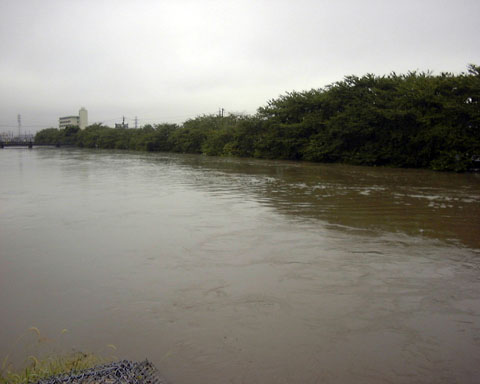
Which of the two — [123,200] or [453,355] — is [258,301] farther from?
[123,200]

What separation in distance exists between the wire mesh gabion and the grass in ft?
0.44

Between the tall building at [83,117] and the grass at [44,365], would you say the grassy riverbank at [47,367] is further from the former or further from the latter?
the tall building at [83,117]

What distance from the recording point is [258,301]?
12.9 feet

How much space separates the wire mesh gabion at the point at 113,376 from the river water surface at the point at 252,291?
12.9 inches

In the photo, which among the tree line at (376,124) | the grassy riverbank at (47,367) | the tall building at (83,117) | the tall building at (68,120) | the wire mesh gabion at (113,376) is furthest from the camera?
the tall building at (68,120)

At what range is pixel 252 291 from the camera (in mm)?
4188

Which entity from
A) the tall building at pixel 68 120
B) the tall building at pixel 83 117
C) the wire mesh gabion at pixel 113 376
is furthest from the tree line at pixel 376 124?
the tall building at pixel 68 120

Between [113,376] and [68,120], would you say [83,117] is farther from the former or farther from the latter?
[113,376]

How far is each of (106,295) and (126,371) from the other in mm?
1784

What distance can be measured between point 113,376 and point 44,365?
791 millimetres

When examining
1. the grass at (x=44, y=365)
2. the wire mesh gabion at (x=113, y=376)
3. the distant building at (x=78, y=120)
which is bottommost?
the grass at (x=44, y=365)

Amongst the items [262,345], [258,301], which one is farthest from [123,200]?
[262,345]

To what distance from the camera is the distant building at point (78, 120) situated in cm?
14012

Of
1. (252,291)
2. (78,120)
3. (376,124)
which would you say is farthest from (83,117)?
(252,291)
